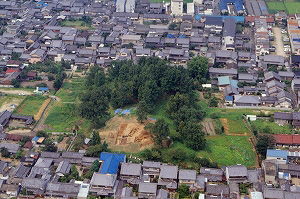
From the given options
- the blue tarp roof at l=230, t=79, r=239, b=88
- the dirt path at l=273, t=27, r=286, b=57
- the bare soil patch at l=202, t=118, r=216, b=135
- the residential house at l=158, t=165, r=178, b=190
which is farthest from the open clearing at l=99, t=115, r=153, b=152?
→ the dirt path at l=273, t=27, r=286, b=57

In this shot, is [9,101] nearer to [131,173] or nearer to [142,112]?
[142,112]

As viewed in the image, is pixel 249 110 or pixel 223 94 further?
pixel 223 94

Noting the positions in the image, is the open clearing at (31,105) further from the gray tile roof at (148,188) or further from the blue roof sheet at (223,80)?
the blue roof sheet at (223,80)

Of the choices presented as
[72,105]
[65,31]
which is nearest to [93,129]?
[72,105]

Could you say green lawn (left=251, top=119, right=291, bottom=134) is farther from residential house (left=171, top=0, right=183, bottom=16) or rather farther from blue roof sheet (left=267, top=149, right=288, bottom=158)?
residential house (left=171, top=0, right=183, bottom=16)

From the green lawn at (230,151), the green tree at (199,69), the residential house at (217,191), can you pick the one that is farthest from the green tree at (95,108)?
the residential house at (217,191)

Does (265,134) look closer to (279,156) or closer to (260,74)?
(279,156)

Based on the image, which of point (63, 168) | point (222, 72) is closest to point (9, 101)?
point (63, 168)
